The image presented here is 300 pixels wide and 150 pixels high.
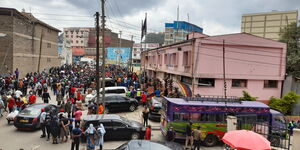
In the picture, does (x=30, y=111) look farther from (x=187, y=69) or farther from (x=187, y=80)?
(x=187, y=80)

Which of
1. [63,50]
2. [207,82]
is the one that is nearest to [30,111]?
[207,82]

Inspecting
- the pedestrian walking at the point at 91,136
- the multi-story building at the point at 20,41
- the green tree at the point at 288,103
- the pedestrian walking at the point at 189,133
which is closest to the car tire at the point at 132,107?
the pedestrian walking at the point at 189,133

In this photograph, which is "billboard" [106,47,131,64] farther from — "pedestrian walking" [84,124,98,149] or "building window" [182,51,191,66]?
"pedestrian walking" [84,124,98,149]

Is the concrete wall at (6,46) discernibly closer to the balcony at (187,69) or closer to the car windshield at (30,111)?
the car windshield at (30,111)

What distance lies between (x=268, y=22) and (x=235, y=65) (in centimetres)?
6535

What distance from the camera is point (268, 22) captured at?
242ft

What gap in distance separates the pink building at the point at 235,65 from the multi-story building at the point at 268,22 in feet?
186

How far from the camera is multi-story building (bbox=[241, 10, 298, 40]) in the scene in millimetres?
69375

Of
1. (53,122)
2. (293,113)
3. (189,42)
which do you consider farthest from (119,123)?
(293,113)

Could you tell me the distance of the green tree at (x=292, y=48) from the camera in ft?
82.7

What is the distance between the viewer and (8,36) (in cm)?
2883

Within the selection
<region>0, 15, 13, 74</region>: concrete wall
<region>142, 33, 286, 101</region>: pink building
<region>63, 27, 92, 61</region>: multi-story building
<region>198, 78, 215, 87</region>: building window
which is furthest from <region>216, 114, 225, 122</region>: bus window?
<region>63, 27, 92, 61</region>: multi-story building

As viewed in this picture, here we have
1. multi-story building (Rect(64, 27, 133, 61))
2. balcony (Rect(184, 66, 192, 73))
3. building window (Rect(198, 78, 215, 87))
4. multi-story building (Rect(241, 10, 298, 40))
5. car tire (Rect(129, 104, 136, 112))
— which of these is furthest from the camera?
multi-story building (Rect(64, 27, 133, 61))

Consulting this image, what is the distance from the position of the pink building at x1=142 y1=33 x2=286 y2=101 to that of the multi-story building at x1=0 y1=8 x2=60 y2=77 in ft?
76.4
